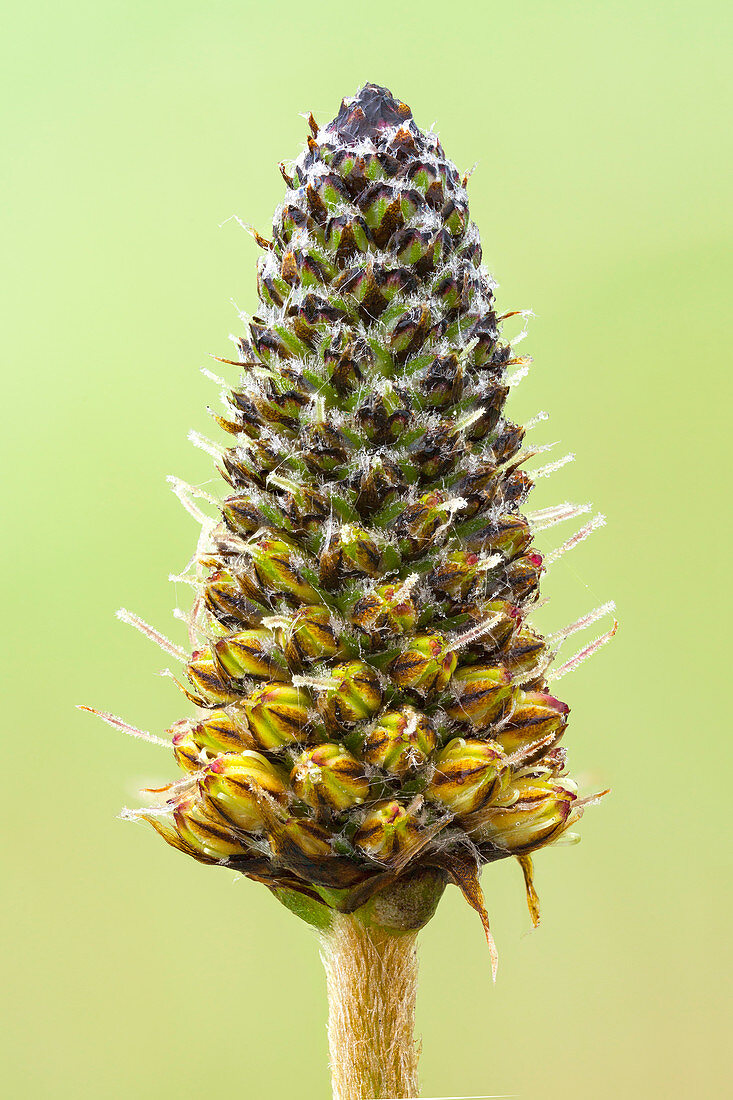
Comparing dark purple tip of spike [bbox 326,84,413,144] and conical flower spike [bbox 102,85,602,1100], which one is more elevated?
dark purple tip of spike [bbox 326,84,413,144]

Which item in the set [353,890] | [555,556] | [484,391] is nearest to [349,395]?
[484,391]

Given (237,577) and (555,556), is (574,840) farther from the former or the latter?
(237,577)

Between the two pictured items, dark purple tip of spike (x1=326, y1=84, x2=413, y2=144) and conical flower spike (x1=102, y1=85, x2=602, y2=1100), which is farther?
dark purple tip of spike (x1=326, y1=84, x2=413, y2=144)

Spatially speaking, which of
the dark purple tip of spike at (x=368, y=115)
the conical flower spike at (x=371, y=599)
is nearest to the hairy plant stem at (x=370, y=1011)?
the conical flower spike at (x=371, y=599)

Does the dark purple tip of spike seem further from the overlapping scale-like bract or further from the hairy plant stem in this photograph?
the hairy plant stem

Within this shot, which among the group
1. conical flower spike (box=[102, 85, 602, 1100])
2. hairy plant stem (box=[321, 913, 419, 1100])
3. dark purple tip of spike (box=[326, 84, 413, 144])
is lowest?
hairy plant stem (box=[321, 913, 419, 1100])

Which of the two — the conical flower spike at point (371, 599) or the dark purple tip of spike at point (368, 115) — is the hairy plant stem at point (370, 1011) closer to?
the conical flower spike at point (371, 599)

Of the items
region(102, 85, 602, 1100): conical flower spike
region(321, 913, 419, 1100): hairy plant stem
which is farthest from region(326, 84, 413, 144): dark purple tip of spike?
region(321, 913, 419, 1100): hairy plant stem
